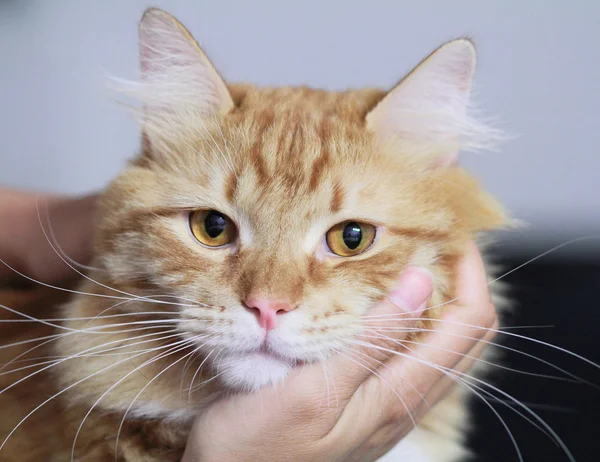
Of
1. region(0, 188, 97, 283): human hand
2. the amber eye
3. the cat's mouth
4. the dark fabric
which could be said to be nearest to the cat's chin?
the cat's mouth

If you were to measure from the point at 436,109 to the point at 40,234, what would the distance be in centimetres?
101

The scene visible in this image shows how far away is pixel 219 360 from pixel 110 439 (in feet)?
1.07

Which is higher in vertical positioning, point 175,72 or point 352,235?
point 175,72

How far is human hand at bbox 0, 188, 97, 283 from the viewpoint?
1.39 metres

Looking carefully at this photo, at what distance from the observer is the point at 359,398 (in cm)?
108

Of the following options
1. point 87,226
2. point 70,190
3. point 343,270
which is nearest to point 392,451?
point 343,270

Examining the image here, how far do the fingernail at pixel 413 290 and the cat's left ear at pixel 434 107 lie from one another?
0.27m

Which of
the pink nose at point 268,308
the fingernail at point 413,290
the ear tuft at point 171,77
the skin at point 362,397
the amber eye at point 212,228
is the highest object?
the ear tuft at point 171,77

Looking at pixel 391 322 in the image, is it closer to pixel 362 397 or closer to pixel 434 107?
pixel 362 397

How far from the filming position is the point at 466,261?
3.59 ft

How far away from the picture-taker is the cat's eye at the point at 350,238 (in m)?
0.99

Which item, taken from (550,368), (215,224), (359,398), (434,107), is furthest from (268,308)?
(550,368)

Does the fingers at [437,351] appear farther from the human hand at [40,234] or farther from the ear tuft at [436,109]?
the human hand at [40,234]

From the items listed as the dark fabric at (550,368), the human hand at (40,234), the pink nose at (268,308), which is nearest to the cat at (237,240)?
the pink nose at (268,308)
